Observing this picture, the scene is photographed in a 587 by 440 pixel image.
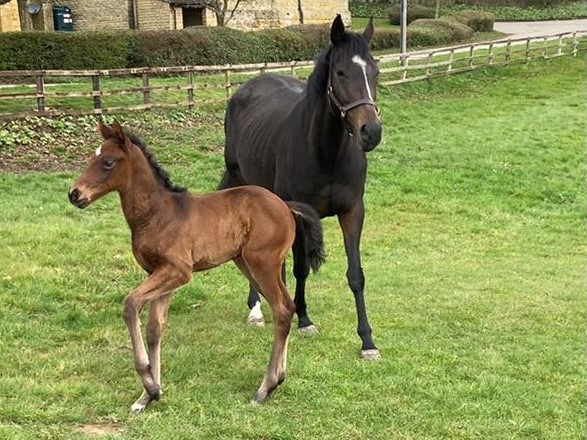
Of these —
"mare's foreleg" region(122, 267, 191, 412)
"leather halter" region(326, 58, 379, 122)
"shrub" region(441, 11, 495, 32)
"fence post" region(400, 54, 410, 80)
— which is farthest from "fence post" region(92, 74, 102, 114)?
"shrub" region(441, 11, 495, 32)

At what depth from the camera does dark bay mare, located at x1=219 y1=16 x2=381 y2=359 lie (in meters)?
4.86

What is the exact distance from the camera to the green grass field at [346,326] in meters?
4.30

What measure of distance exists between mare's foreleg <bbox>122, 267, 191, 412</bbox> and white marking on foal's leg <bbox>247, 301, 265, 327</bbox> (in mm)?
1862

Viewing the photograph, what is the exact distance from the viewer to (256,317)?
20.6 ft

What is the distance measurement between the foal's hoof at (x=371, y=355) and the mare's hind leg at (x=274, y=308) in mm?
934

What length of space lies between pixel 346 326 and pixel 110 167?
2763 millimetres

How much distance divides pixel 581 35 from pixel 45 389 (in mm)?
34897

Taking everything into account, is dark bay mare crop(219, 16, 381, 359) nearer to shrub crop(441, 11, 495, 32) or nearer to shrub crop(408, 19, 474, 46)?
shrub crop(408, 19, 474, 46)

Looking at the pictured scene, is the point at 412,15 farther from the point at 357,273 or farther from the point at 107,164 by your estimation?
the point at 107,164

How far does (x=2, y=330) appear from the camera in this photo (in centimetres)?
573

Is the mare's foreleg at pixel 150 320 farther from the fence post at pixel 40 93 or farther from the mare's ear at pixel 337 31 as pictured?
the fence post at pixel 40 93

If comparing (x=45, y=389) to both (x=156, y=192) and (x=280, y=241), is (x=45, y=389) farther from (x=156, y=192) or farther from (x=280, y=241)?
(x=280, y=241)

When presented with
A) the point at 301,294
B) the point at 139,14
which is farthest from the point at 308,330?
the point at 139,14

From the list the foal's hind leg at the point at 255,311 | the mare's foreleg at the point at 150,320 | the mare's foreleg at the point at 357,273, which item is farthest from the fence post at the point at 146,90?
the mare's foreleg at the point at 150,320
